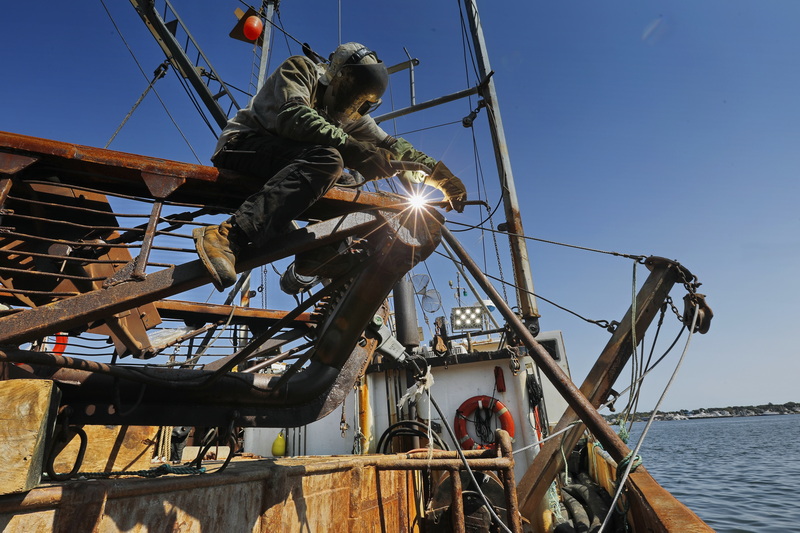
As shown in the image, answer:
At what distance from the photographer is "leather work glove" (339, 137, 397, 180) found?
9.48ft

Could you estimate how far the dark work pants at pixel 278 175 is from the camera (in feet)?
8.52

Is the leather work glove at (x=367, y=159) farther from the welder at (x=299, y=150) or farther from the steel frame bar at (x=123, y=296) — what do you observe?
the steel frame bar at (x=123, y=296)

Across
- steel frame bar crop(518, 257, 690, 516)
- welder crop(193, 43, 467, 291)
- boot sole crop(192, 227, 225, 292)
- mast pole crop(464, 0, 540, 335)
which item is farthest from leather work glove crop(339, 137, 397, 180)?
mast pole crop(464, 0, 540, 335)

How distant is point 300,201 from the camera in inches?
106

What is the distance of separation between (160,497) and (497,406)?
27.8ft

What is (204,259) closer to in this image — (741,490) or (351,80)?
(351,80)

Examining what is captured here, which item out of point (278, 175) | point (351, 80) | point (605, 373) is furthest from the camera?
point (605, 373)

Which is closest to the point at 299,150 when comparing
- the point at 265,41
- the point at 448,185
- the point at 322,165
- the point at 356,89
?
the point at 322,165

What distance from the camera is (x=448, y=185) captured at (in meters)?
3.16

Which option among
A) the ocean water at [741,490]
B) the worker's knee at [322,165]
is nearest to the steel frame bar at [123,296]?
the worker's knee at [322,165]

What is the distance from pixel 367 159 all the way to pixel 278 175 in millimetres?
646

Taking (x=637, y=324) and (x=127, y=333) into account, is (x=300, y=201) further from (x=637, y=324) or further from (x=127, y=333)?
(x=637, y=324)

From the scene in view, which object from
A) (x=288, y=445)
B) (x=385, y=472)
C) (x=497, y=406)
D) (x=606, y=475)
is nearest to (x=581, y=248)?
(x=385, y=472)

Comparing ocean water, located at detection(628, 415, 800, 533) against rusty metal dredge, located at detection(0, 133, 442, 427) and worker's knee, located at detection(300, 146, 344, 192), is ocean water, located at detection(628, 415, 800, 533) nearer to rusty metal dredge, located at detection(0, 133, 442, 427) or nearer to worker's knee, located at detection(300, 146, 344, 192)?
A: rusty metal dredge, located at detection(0, 133, 442, 427)
